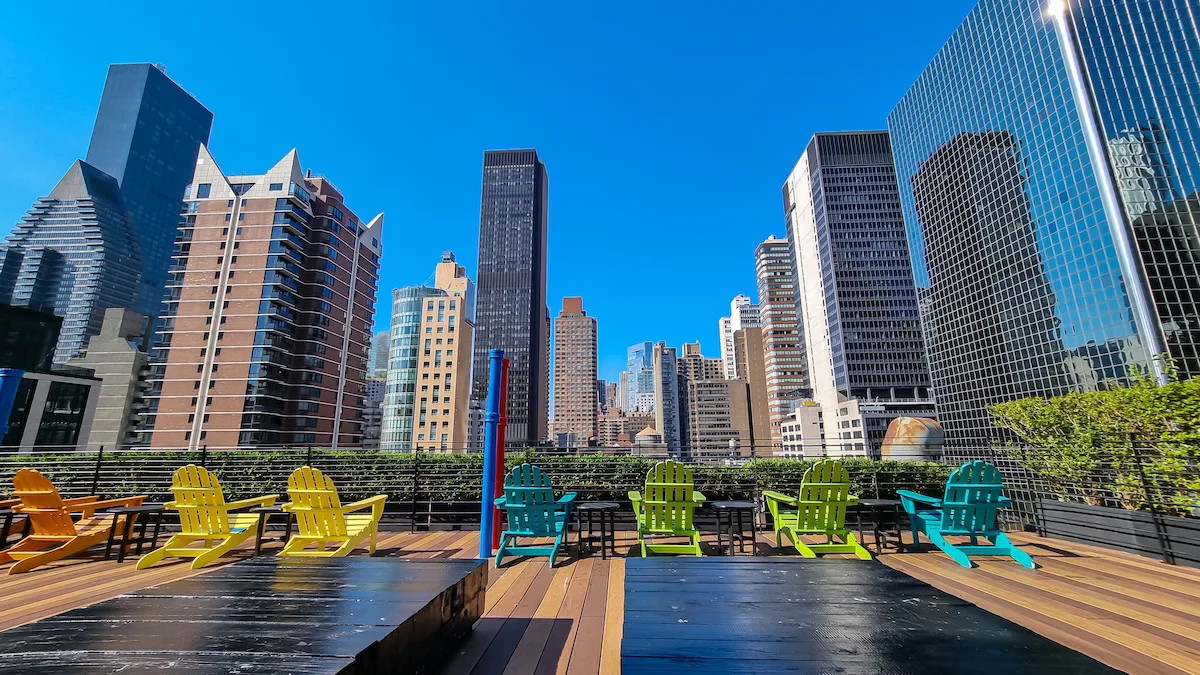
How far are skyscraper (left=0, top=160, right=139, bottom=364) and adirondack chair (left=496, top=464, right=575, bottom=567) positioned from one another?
449ft

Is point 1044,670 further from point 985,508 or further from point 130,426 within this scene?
point 130,426

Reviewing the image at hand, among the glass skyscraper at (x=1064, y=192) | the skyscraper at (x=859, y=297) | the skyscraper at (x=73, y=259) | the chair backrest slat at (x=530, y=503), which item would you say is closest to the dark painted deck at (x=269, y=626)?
the chair backrest slat at (x=530, y=503)

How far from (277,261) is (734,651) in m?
66.0

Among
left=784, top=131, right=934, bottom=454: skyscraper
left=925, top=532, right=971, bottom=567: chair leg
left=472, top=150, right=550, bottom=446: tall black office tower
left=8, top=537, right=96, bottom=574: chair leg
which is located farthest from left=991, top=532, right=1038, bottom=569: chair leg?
left=472, top=150, right=550, bottom=446: tall black office tower

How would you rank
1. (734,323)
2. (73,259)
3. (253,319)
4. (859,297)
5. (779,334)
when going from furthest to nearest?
(734,323) < (779,334) < (73,259) < (859,297) < (253,319)

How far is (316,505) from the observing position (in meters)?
5.23

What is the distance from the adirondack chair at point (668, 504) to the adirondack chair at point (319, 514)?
3220 millimetres

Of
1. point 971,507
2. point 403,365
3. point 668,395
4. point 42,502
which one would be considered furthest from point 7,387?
point 668,395

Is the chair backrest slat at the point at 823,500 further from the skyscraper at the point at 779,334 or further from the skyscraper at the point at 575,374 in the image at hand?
the skyscraper at the point at 575,374

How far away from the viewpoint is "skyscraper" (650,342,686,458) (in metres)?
152

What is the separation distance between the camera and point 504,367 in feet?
19.7

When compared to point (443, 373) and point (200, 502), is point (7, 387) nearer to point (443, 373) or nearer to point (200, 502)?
point (200, 502)

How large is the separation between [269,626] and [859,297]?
98.0 m

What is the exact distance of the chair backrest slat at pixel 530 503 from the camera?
504 cm
